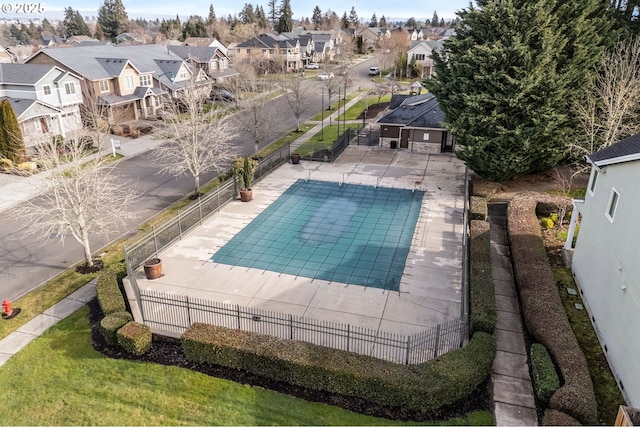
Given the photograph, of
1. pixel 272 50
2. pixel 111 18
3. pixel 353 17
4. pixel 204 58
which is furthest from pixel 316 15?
pixel 204 58

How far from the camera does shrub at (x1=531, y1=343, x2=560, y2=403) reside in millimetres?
12070

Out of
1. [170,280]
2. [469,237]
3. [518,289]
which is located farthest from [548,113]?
[170,280]

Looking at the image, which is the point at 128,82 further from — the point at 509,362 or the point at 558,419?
the point at 558,419

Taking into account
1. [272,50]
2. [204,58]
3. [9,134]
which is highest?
[272,50]

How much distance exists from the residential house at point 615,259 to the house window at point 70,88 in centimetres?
4145

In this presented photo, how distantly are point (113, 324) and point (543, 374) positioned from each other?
43.8ft

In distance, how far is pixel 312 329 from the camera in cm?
1434

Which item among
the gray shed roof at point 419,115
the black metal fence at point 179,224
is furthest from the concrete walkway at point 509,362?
the gray shed roof at point 419,115

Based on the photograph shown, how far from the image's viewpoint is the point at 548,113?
25.4 m

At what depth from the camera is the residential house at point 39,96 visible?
35.9m

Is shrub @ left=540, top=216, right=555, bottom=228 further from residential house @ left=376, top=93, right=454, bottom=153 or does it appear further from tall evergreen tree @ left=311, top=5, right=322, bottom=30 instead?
tall evergreen tree @ left=311, top=5, right=322, bottom=30

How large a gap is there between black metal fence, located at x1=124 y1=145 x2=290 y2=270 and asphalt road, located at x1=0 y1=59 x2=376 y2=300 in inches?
127

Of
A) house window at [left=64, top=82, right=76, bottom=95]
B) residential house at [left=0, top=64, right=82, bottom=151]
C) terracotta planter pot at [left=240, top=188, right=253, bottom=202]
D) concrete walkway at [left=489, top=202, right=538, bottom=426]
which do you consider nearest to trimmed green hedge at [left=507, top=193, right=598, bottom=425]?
concrete walkway at [left=489, top=202, right=538, bottom=426]

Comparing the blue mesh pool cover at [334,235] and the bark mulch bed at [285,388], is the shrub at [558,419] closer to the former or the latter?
the bark mulch bed at [285,388]
